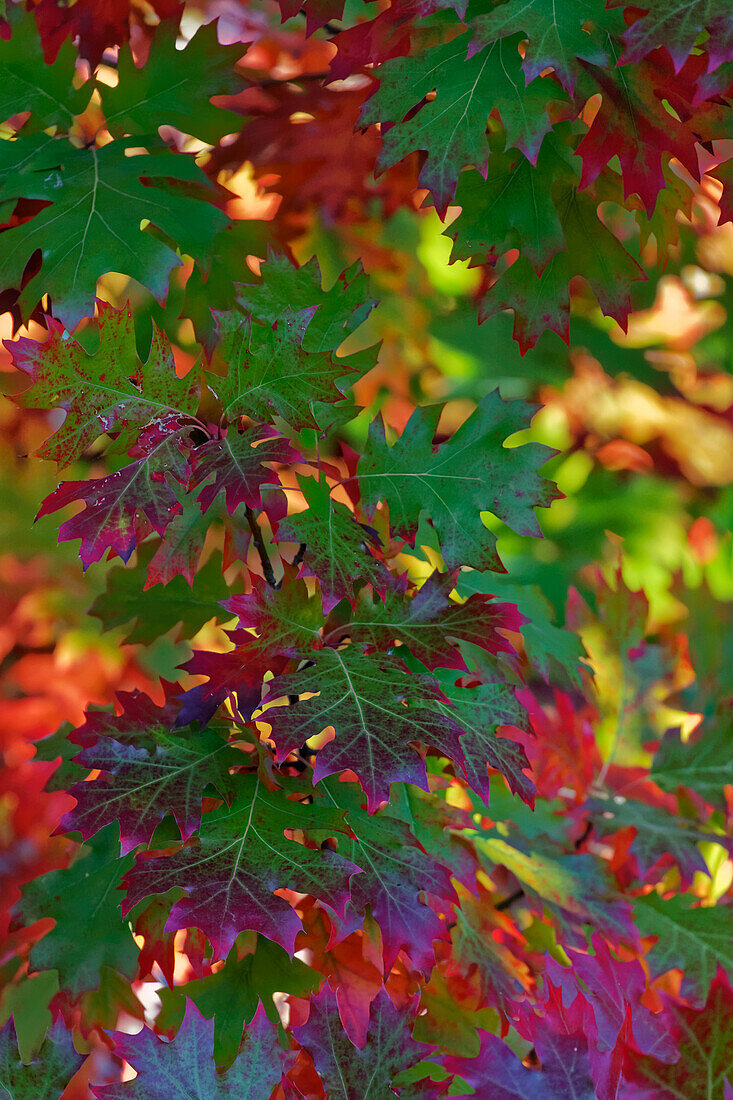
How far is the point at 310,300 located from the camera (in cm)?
51

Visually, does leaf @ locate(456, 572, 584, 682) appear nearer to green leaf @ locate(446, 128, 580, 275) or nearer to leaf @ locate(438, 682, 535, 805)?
leaf @ locate(438, 682, 535, 805)

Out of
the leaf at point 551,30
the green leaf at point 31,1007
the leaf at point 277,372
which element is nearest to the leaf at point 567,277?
the leaf at point 551,30

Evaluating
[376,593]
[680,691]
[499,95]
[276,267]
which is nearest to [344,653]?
[376,593]

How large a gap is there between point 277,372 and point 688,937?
1.86 feet

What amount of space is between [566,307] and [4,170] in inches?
15.8

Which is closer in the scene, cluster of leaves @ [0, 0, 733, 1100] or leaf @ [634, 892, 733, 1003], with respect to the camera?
cluster of leaves @ [0, 0, 733, 1100]

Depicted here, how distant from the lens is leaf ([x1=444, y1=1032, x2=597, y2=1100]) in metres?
0.34

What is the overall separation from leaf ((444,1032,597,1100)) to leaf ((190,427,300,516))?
26 centimetres

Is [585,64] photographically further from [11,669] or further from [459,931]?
[11,669]

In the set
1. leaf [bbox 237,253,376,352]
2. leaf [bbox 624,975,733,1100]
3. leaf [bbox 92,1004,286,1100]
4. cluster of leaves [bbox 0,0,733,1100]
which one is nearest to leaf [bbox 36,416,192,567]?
cluster of leaves [bbox 0,0,733,1100]

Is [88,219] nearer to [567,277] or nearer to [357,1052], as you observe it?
[567,277]

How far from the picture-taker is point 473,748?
1.51 feet

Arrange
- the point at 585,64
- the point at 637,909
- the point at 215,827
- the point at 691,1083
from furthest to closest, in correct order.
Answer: the point at 637,909, the point at 585,64, the point at 215,827, the point at 691,1083

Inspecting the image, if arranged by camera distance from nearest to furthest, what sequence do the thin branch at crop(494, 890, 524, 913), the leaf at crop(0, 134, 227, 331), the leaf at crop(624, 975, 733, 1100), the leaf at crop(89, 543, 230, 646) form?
the leaf at crop(624, 975, 733, 1100), the leaf at crop(0, 134, 227, 331), the leaf at crop(89, 543, 230, 646), the thin branch at crop(494, 890, 524, 913)
